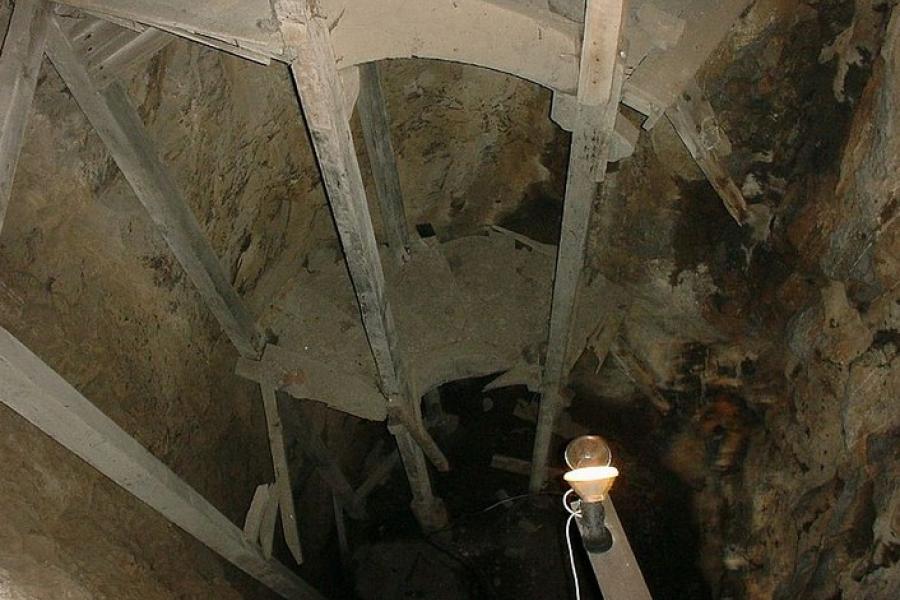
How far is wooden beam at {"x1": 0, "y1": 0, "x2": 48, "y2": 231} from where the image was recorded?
7.14 feet

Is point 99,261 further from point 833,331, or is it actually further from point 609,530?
point 833,331

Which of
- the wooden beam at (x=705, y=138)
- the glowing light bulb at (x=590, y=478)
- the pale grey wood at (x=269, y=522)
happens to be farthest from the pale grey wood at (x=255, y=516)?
the wooden beam at (x=705, y=138)

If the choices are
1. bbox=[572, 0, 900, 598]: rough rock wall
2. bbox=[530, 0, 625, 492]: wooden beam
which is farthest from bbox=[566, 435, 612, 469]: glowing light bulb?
bbox=[572, 0, 900, 598]: rough rock wall

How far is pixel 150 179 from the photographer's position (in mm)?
3105

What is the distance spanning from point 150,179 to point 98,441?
3.85 feet

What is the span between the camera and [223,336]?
4.14m

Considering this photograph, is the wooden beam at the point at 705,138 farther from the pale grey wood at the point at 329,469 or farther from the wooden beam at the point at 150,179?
the pale grey wood at the point at 329,469

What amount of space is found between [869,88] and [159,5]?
2.81 meters

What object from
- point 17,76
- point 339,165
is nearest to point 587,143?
point 339,165

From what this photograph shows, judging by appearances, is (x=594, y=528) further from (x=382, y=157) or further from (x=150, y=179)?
(x=382, y=157)

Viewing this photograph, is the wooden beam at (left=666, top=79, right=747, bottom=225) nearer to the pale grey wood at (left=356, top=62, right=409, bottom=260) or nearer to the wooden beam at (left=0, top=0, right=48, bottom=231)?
the pale grey wood at (left=356, top=62, right=409, bottom=260)

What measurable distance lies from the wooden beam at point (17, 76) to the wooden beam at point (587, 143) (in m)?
1.82

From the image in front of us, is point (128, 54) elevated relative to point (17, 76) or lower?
elevated

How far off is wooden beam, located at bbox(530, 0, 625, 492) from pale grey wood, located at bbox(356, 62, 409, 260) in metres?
1.14
